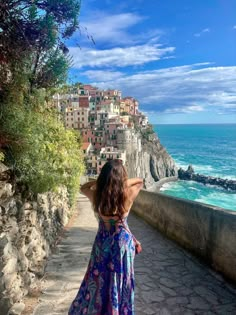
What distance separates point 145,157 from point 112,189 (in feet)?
221

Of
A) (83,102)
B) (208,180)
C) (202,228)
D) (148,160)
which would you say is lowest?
(208,180)

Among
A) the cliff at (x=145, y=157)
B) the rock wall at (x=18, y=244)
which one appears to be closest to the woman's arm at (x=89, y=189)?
the rock wall at (x=18, y=244)

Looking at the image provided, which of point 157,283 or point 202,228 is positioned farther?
point 202,228

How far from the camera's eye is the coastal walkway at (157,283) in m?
3.49

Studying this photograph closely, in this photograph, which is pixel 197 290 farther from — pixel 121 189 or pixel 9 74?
pixel 9 74

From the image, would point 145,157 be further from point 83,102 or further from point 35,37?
point 35,37

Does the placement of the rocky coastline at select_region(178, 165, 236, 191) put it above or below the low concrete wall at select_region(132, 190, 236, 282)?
below

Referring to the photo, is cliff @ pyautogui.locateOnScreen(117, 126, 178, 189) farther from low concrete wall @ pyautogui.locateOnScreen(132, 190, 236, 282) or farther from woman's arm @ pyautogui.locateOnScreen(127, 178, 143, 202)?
woman's arm @ pyautogui.locateOnScreen(127, 178, 143, 202)

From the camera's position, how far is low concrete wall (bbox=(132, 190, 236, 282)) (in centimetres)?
392

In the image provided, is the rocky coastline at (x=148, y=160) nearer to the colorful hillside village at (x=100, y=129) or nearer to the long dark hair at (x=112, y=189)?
the colorful hillside village at (x=100, y=129)

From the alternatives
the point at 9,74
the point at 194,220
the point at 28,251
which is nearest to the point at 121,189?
the point at 28,251

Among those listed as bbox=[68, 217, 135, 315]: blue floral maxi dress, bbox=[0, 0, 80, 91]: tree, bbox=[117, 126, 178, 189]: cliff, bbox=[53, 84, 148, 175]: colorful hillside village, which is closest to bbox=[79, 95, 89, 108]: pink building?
bbox=[53, 84, 148, 175]: colorful hillside village

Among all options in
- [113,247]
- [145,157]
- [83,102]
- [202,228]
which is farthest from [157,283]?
[83,102]

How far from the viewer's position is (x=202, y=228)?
465 centimetres
